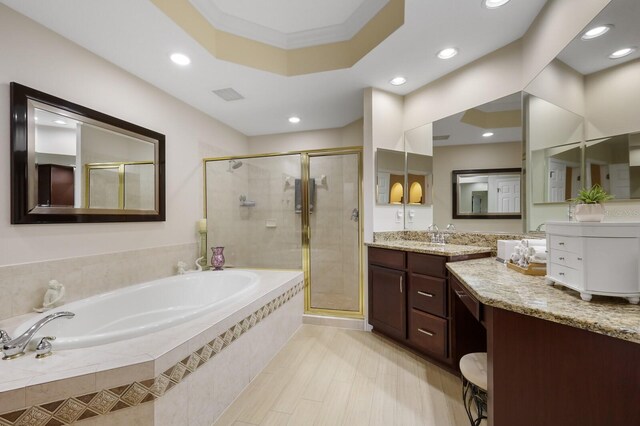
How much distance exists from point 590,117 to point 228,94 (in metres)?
2.86

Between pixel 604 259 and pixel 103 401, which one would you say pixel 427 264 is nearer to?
pixel 604 259

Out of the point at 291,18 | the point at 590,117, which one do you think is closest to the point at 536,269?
the point at 590,117

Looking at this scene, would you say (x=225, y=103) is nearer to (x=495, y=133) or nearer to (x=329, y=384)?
(x=495, y=133)

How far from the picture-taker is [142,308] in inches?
87.7

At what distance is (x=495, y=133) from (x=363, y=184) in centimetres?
120

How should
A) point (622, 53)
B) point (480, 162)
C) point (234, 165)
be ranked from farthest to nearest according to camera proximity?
point (234, 165), point (480, 162), point (622, 53)

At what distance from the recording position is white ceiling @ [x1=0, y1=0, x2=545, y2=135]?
1684mm

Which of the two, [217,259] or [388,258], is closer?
[388,258]

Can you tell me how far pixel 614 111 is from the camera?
1.29m

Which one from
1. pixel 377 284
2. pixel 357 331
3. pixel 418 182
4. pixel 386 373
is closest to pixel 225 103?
pixel 418 182

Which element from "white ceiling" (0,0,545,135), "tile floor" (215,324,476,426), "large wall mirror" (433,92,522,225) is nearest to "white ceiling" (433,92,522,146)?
"large wall mirror" (433,92,522,225)

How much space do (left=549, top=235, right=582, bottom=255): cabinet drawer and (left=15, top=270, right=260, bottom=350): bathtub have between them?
72.9 inches

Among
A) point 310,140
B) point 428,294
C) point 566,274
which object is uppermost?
point 310,140

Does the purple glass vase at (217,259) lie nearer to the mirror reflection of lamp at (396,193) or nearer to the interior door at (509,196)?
the mirror reflection of lamp at (396,193)
